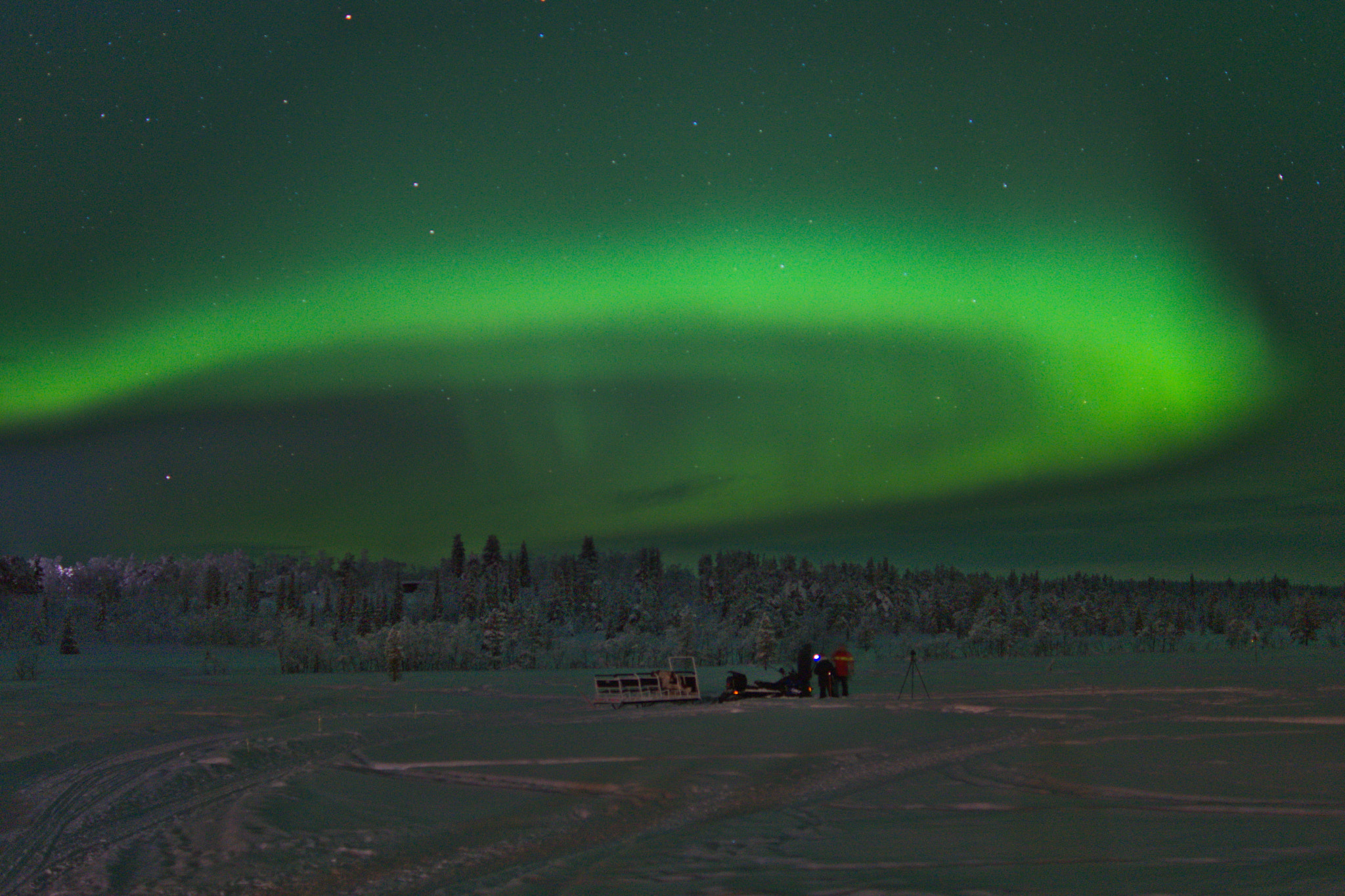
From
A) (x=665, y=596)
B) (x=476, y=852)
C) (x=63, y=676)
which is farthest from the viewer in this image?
(x=665, y=596)

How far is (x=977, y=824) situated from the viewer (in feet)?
34.2

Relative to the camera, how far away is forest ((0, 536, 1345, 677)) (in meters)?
55.3

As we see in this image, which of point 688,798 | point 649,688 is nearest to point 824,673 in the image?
Result: point 649,688

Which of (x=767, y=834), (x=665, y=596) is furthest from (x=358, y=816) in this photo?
(x=665, y=596)

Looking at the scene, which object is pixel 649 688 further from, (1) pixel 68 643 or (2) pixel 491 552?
(2) pixel 491 552

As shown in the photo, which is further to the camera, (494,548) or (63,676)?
(494,548)

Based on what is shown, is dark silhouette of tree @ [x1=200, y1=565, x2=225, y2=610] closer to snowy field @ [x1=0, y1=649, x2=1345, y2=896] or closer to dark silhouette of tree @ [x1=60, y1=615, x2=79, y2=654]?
dark silhouette of tree @ [x1=60, y1=615, x2=79, y2=654]

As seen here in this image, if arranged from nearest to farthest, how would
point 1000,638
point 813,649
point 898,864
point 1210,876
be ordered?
point 1210,876 < point 898,864 < point 813,649 < point 1000,638

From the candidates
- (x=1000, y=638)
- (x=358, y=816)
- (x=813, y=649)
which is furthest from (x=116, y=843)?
(x=1000, y=638)

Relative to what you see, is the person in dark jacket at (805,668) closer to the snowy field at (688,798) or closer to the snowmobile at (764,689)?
the snowmobile at (764,689)

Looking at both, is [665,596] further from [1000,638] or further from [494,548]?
[1000,638]

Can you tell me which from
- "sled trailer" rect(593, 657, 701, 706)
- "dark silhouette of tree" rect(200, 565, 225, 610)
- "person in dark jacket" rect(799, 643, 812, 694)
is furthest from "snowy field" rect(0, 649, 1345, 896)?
"dark silhouette of tree" rect(200, 565, 225, 610)

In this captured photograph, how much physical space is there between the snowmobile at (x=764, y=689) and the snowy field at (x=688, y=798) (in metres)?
2.91

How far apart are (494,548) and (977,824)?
186479 mm
